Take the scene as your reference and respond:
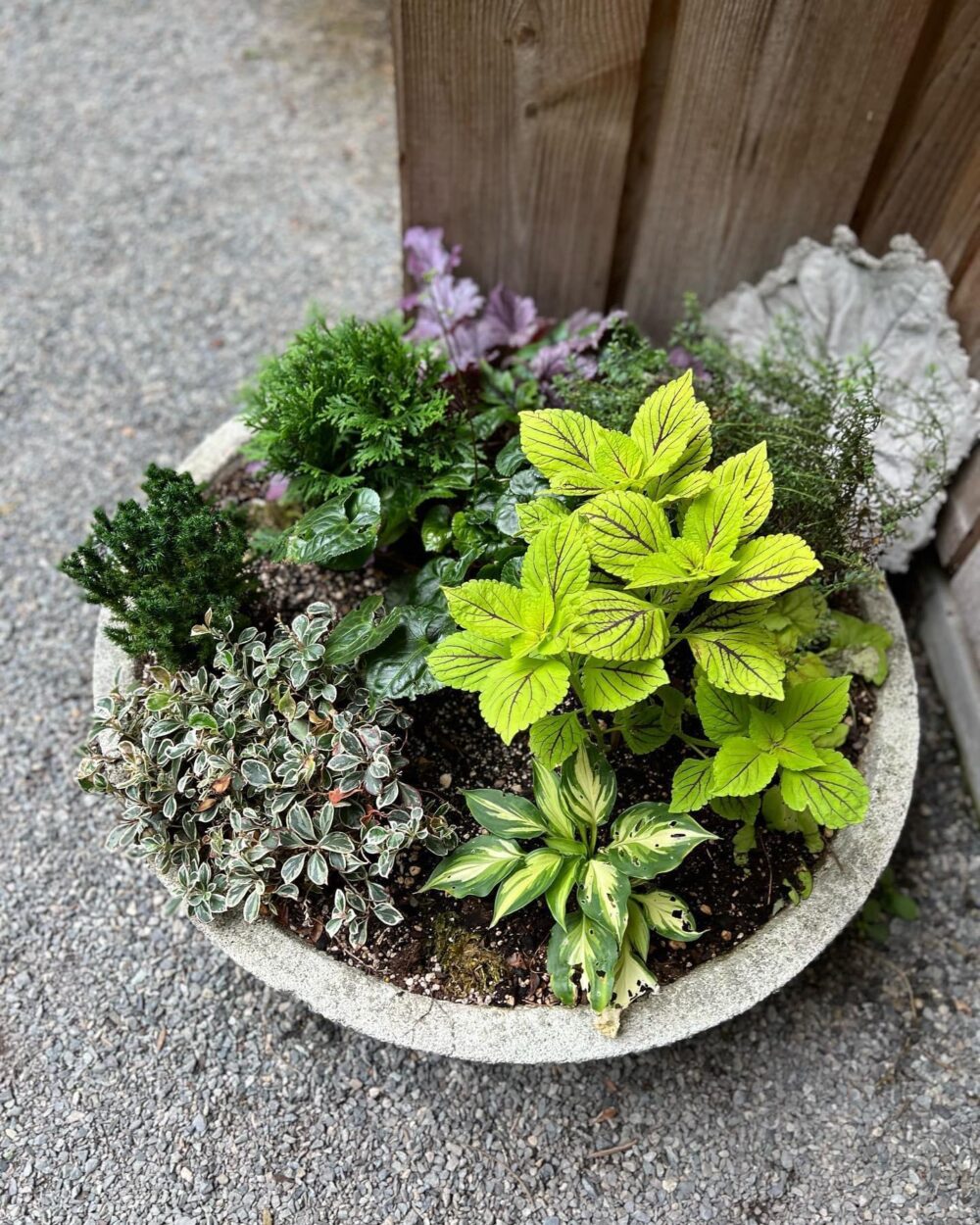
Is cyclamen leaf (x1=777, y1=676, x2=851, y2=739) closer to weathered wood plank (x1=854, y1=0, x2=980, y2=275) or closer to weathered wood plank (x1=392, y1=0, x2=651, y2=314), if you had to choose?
weathered wood plank (x1=854, y1=0, x2=980, y2=275)

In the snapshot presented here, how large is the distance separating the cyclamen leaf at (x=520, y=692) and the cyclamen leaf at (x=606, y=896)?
1.11 ft

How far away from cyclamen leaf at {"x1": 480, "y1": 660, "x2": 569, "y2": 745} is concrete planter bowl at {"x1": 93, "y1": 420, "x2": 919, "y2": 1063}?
0.51 metres

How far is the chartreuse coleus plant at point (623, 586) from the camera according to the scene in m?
1.39

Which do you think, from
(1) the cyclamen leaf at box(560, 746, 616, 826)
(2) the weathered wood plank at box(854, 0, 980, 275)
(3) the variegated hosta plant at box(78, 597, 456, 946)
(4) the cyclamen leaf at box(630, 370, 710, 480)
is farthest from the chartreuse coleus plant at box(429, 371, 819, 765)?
(2) the weathered wood plank at box(854, 0, 980, 275)

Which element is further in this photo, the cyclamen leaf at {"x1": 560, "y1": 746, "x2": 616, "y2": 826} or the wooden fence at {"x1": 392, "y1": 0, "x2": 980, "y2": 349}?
the wooden fence at {"x1": 392, "y1": 0, "x2": 980, "y2": 349}

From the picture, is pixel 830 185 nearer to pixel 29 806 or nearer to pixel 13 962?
pixel 29 806

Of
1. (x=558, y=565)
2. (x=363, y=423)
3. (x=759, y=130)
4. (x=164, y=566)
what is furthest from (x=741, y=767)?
(x=759, y=130)

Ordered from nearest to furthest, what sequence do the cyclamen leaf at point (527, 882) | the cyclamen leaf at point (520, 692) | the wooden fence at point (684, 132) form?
the cyclamen leaf at point (520, 692) < the cyclamen leaf at point (527, 882) < the wooden fence at point (684, 132)

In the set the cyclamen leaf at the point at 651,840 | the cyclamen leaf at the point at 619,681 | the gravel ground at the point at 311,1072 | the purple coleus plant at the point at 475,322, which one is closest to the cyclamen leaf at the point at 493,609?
the cyclamen leaf at the point at 619,681

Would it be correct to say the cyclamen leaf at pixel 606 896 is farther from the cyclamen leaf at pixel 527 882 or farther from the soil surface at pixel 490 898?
the soil surface at pixel 490 898

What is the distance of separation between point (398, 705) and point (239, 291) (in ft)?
6.06

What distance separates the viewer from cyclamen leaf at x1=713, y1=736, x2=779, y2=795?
1.46 meters

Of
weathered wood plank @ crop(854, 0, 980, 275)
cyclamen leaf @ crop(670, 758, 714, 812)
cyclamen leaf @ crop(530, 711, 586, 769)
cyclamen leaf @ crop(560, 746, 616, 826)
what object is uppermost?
weathered wood plank @ crop(854, 0, 980, 275)

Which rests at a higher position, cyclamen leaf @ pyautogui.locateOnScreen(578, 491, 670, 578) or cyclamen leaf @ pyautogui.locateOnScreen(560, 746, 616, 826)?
cyclamen leaf @ pyautogui.locateOnScreen(578, 491, 670, 578)
